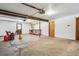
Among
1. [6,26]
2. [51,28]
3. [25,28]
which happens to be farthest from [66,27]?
[25,28]

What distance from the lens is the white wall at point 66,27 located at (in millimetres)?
5793

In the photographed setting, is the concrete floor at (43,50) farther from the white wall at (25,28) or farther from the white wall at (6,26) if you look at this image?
the white wall at (25,28)

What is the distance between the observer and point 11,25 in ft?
33.2

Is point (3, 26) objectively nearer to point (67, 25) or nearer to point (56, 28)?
point (56, 28)

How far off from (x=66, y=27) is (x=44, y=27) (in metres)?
3.93

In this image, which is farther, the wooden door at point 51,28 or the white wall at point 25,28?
the white wall at point 25,28

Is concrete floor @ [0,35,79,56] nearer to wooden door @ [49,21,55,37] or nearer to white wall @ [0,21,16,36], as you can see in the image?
wooden door @ [49,21,55,37]

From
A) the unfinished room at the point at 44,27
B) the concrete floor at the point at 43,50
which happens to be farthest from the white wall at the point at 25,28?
the concrete floor at the point at 43,50

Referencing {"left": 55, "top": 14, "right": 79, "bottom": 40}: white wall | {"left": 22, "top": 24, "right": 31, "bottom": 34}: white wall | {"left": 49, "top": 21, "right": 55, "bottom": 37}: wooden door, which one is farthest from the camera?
{"left": 22, "top": 24, "right": 31, "bottom": 34}: white wall

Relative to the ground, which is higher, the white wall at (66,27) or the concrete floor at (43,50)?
the white wall at (66,27)

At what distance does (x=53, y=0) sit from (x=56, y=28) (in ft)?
19.2

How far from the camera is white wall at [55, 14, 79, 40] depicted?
5793 millimetres

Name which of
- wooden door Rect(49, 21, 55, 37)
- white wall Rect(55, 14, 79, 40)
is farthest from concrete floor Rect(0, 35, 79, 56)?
wooden door Rect(49, 21, 55, 37)

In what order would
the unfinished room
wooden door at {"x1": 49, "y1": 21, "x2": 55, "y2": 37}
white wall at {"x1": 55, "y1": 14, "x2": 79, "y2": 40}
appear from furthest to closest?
wooden door at {"x1": 49, "y1": 21, "x2": 55, "y2": 37}, white wall at {"x1": 55, "y1": 14, "x2": 79, "y2": 40}, the unfinished room
